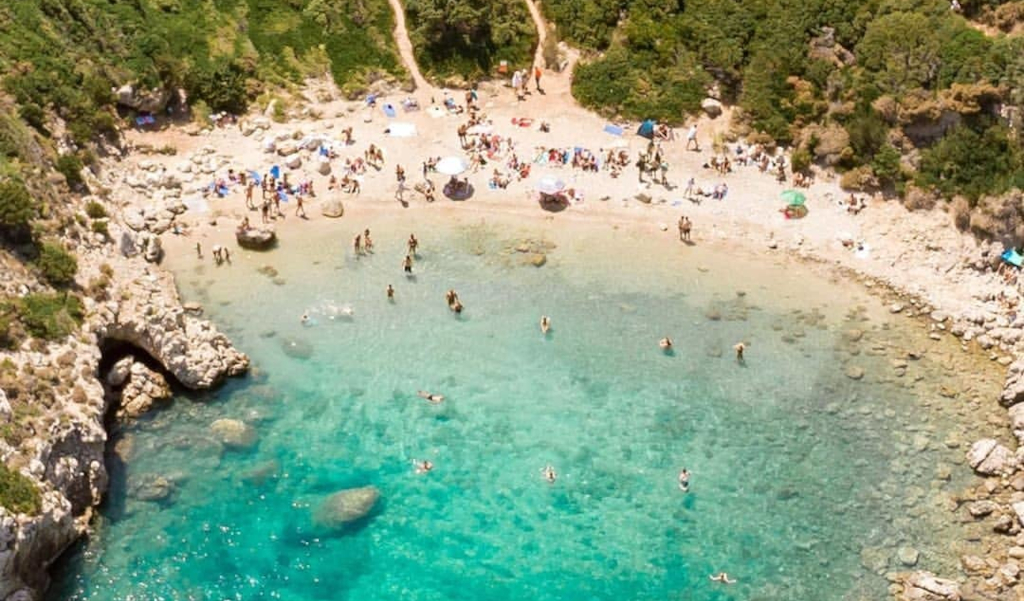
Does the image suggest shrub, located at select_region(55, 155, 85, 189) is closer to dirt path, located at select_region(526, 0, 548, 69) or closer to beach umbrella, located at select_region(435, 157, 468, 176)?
beach umbrella, located at select_region(435, 157, 468, 176)

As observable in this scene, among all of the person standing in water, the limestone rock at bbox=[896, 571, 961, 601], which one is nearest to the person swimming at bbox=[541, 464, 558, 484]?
the person standing in water

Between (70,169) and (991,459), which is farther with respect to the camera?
(70,169)

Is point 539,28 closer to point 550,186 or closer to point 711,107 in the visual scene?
point 711,107

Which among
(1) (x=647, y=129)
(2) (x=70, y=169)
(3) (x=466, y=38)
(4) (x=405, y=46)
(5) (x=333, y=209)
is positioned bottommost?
(5) (x=333, y=209)

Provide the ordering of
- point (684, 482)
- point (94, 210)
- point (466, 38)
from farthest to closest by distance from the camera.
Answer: point (466, 38) → point (94, 210) → point (684, 482)

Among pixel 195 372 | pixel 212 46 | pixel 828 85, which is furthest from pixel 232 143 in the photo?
pixel 828 85

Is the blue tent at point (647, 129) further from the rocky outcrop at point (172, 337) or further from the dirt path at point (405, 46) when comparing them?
the rocky outcrop at point (172, 337)

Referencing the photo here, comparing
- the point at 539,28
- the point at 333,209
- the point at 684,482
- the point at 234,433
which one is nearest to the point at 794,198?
the point at 684,482
